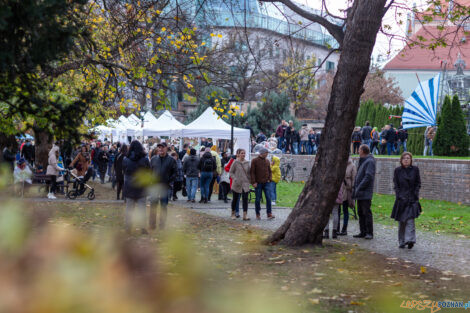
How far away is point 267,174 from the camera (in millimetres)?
15219

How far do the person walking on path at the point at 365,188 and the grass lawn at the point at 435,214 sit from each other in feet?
8.10

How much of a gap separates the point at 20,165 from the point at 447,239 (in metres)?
13.0

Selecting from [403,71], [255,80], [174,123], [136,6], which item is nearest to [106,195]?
[174,123]

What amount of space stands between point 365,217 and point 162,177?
4.36 metres

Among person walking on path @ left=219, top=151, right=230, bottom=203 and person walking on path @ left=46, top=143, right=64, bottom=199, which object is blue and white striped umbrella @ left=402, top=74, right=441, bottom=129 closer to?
person walking on path @ left=219, top=151, right=230, bottom=203

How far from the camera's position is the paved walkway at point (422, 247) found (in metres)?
9.63

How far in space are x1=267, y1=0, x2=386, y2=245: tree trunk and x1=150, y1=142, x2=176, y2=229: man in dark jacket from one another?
2.90 metres

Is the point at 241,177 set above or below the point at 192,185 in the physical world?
above

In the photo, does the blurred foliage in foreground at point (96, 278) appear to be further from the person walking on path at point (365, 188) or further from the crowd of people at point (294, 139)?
the crowd of people at point (294, 139)

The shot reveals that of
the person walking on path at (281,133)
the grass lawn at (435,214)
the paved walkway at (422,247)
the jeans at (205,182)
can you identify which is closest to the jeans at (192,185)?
the jeans at (205,182)

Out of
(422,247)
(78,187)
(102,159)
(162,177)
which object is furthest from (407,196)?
(102,159)

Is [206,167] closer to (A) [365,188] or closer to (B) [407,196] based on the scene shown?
(A) [365,188]

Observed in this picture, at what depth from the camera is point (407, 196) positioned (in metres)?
10.8

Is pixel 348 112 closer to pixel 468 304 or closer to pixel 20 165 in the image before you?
pixel 468 304
